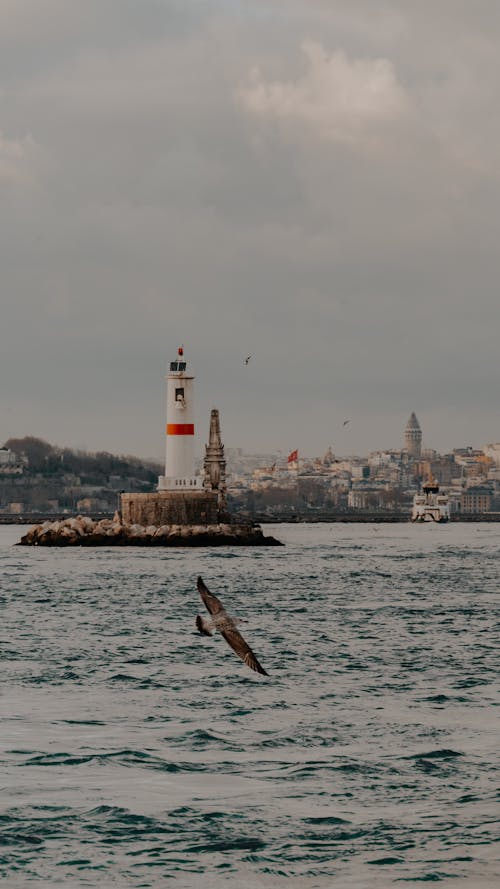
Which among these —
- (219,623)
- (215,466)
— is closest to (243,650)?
(219,623)

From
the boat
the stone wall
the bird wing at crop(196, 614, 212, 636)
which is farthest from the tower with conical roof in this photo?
the bird wing at crop(196, 614, 212, 636)

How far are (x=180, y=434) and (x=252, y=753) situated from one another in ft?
169

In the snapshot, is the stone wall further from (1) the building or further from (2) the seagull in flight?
(2) the seagull in flight

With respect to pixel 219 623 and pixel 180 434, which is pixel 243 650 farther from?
pixel 180 434

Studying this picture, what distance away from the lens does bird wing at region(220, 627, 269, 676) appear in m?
9.39

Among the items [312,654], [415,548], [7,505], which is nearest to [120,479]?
[7,505]

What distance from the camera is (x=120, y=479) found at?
7766 inches

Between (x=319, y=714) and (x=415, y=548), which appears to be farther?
(x=415, y=548)

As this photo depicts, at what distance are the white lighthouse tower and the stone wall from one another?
0.87m

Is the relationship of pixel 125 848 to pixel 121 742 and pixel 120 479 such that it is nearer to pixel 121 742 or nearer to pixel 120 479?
pixel 121 742

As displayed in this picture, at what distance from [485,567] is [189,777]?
37.4m

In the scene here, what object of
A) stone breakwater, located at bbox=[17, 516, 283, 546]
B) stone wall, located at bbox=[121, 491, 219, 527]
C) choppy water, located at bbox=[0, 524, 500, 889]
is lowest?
choppy water, located at bbox=[0, 524, 500, 889]

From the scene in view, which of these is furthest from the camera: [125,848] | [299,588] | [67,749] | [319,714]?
[299,588]

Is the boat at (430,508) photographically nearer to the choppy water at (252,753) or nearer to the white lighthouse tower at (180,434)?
the white lighthouse tower at (180,434)
